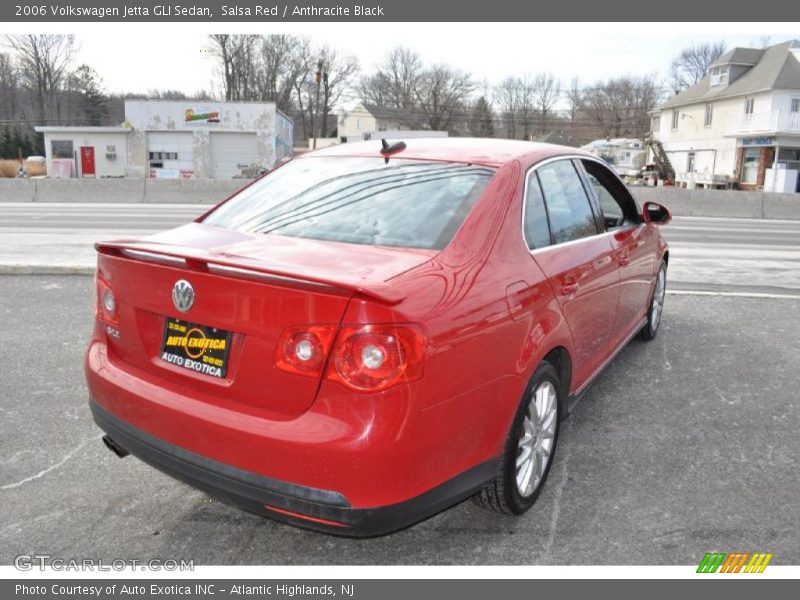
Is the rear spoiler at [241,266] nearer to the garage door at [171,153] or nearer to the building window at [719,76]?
the garage door at [171,153]

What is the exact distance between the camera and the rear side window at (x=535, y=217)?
124 inches

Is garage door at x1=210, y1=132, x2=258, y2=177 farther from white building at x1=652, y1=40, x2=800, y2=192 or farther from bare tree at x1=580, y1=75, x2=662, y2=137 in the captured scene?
bare tree at x1=580, y1=75, x2=662, y2=137

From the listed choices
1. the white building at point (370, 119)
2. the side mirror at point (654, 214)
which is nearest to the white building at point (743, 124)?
the side mirror at point (654, 214)

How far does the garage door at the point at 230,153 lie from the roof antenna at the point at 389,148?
1584 inches

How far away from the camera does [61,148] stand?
143 feet

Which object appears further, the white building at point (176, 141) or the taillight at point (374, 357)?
the white building at point (176, 141)

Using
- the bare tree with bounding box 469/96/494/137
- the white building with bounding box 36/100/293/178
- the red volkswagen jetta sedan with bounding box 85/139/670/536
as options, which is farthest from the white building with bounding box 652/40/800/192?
the red volkswagen jetta sedan with bounding box 85/139/670/536

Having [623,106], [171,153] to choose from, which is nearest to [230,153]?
[171,153]

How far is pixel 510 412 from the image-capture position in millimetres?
2746

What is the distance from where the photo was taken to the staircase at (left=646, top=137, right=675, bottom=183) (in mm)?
53575

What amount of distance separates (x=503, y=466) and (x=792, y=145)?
45.2 meters

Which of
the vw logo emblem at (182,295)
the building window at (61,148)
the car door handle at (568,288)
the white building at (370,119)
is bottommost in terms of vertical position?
the car door handle at (568,288)

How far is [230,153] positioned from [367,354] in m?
42.9

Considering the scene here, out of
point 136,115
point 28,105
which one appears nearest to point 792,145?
point 136,115
